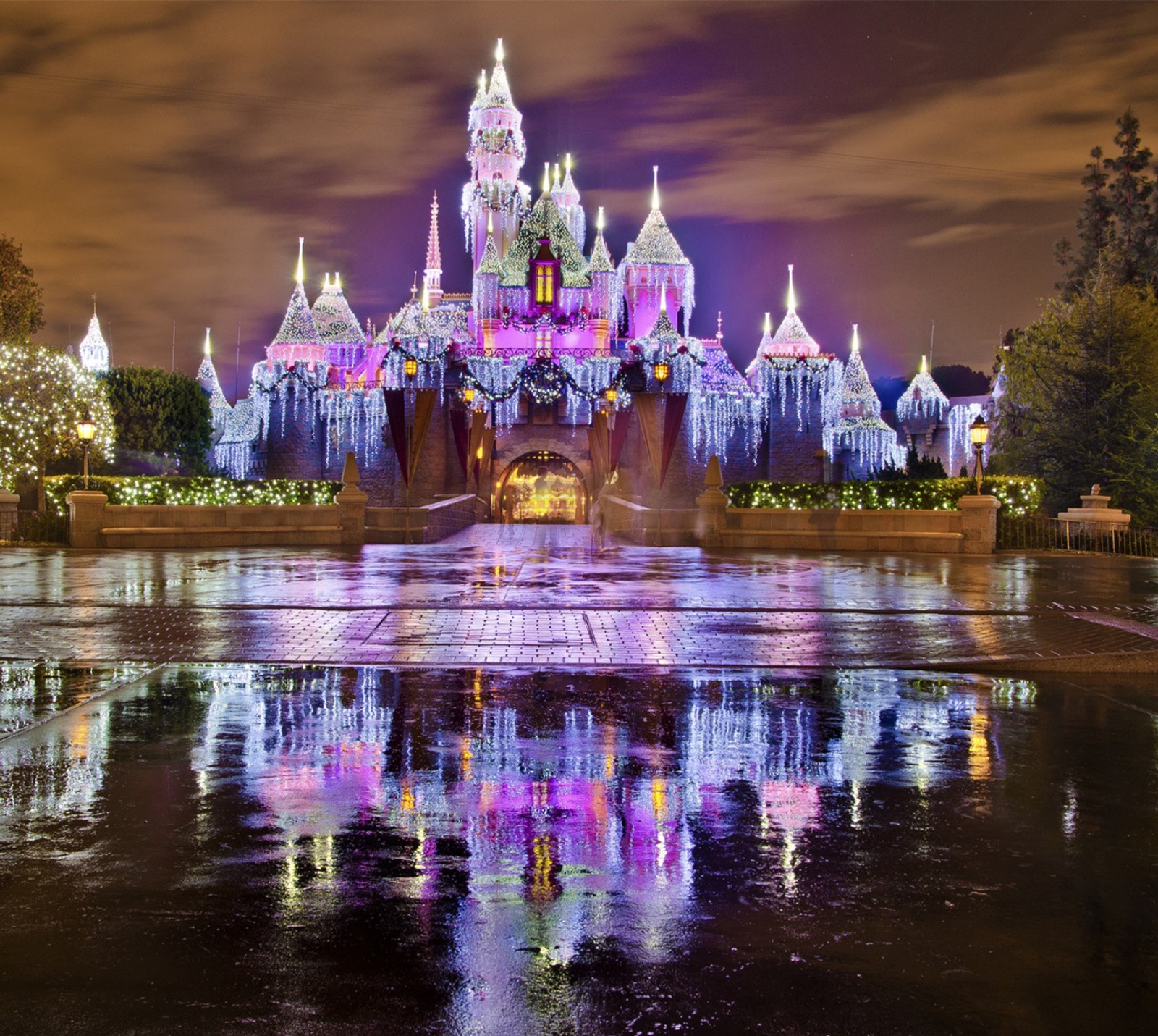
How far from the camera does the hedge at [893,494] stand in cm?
2780

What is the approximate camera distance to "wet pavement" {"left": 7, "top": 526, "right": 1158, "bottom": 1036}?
336 centimetres

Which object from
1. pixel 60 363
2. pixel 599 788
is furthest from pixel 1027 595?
pixel 60 363

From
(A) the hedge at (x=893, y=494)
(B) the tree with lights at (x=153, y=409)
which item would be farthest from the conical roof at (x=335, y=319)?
(A) the hedge at (x=893, y=494)

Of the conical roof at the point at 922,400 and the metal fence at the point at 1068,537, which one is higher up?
the conical roof at the point at 922,400

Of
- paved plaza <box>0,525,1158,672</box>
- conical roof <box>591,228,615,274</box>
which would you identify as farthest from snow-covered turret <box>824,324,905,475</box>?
paved plaza <box>0,525,1158,672</box>

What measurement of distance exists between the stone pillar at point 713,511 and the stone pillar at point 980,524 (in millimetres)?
4976

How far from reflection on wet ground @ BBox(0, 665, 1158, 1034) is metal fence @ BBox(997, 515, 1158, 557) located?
19.2 meters

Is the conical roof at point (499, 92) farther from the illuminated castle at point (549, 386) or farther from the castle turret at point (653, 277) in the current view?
the castle turret at point (653, 277)

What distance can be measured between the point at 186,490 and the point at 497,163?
4189 cm

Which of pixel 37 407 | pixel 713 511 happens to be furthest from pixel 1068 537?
pixel 37 407

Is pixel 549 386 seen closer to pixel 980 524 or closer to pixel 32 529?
pixel 32 529

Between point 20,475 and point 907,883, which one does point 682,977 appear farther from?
point 20,475

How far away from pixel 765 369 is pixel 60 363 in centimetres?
3287

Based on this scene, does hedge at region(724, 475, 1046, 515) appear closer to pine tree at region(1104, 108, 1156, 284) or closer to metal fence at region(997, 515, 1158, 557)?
metal fence at region(997, 515, 1158, 557)
